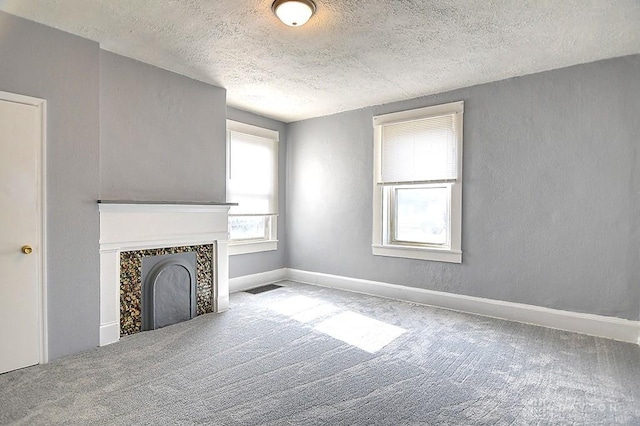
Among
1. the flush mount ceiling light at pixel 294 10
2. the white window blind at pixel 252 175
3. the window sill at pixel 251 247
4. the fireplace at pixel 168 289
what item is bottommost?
the fireplace at pixel 168 289

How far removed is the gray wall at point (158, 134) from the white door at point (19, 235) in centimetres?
58

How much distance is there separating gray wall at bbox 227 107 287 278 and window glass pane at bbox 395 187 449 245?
1897mm

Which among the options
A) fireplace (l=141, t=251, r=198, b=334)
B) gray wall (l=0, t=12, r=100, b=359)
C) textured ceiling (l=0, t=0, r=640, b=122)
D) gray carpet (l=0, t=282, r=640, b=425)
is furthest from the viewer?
fireplace (l=141, t=251, r=198, b=334)

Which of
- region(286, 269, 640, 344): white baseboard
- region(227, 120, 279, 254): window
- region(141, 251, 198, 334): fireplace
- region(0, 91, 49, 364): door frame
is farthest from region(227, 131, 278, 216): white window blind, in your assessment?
region(0, 91, 49, 364): door frame

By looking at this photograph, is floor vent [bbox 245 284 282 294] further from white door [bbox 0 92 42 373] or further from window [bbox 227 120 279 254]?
white door [bbox 0 92 42 373]

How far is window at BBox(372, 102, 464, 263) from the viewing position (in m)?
4.17

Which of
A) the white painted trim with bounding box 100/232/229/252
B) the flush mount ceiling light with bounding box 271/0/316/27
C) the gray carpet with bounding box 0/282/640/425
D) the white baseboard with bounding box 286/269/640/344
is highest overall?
the flush mount ceiling light with bounding box 271/0/316/27

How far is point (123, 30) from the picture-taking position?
2846 mm

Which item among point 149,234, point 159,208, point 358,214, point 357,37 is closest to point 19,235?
point 149,234

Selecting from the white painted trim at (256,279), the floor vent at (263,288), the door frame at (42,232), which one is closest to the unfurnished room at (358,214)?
the door frame at (42,232)

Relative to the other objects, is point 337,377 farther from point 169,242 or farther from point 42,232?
point 42,232

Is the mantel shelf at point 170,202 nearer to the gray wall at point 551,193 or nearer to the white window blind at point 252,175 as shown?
the white window blind at point 252,175

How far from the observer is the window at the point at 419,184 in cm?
417

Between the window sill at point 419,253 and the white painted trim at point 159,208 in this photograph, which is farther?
the window sill at point 419,253
